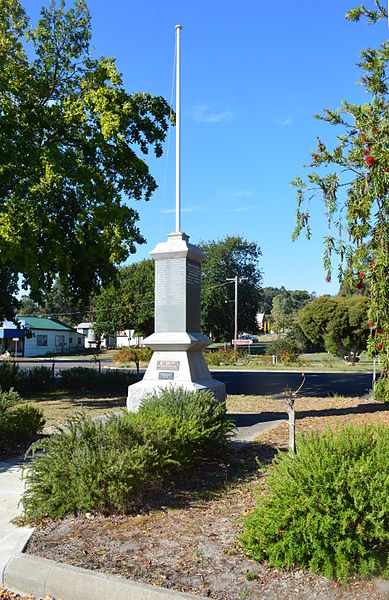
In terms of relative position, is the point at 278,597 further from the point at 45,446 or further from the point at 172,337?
the point at 172,337

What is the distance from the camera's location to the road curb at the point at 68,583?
3.48m

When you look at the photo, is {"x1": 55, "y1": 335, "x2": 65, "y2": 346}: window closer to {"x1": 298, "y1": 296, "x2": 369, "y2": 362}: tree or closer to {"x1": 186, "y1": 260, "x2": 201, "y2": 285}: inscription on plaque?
{"x1": 298, "y1": 296, "x2": 369, "y2": 362}: tree

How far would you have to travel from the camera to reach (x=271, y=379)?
23.0m

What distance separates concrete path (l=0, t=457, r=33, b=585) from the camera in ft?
14.2

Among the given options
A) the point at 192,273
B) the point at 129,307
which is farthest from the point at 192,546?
the point at 129,307

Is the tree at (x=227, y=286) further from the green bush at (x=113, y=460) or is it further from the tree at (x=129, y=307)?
the green bush at (x=113, y=460)

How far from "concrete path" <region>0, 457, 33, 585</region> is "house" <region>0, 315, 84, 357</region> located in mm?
46513

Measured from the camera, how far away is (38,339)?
59188mm

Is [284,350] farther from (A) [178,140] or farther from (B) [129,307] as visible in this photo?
(A) [178,140]

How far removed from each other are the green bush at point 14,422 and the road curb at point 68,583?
4029 millimetres

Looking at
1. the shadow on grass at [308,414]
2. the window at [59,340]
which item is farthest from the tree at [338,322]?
the window at [59,340]

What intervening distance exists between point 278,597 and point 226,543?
924 mm

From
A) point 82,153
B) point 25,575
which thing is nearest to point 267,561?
point 25,575

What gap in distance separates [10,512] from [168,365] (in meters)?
4.46
